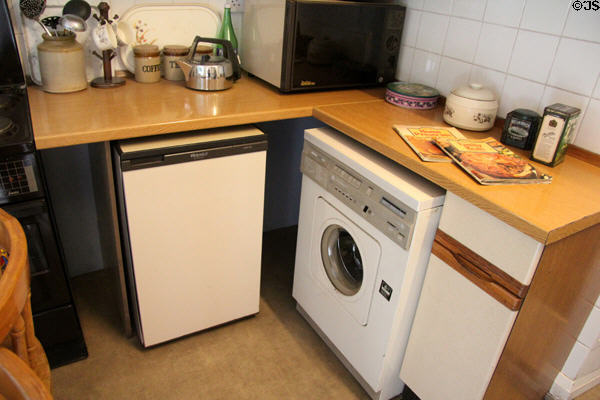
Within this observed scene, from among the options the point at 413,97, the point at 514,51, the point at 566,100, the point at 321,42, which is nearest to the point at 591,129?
the point at 566,100

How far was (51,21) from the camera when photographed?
161 cm

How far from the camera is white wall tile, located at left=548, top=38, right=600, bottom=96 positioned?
1.36 metres

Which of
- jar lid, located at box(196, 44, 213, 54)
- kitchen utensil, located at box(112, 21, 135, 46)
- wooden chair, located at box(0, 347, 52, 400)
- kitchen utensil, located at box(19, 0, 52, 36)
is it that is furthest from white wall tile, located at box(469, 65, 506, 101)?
wooden chair, located at box(0, 347, 52, 400)

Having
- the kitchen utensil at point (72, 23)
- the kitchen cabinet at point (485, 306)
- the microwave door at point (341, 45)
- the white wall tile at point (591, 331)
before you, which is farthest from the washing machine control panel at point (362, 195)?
the kitchen utensil at point (72, 23)

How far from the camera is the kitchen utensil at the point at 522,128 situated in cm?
Result: 141

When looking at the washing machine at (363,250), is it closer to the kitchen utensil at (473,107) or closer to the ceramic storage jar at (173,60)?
the kitchen utensil at (473,107)

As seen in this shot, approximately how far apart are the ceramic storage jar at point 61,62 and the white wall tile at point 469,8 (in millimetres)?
1341

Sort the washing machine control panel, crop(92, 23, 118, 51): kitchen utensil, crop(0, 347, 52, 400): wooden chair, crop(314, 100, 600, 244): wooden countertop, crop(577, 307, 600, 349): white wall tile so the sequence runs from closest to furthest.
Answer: crop(0, 347, 52, 400): wooden chair
crop(314, 100, 600, 244): wooden countertop
the washing machine control panel
crop(577, 307, 600, 349): white wall tile
crop(92, 23, 118, 51): kitchen utensil

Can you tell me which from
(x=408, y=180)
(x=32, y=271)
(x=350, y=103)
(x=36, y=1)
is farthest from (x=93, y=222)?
(x=408, y=180)

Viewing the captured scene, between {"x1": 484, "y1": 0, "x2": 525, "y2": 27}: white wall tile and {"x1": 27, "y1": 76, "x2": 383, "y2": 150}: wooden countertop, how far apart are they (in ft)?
1.61

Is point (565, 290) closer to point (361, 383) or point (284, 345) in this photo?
point (361, 383)

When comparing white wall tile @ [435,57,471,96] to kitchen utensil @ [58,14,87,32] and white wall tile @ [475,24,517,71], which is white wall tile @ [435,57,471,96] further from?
kitchen utensil @ [58,14,87,32]

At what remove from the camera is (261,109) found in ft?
5.21

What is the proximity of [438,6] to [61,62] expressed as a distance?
1.37 meters
